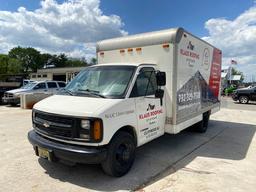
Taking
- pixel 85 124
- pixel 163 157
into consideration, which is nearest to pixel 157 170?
pixel 163 157

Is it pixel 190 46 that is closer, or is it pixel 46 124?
pixel 46 124

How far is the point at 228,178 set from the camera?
14.6 ft

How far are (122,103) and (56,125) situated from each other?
124cm

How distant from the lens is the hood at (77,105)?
380 cm

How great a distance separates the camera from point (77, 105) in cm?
402

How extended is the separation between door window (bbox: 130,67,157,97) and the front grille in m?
1.30

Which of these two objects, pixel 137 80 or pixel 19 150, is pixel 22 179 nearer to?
pixel 19 150

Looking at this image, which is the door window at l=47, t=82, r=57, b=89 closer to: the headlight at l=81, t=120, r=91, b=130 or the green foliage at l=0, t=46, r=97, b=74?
the headlight at l=81, t=120, r=91, b=130

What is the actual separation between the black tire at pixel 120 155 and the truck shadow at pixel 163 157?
159 millimetres

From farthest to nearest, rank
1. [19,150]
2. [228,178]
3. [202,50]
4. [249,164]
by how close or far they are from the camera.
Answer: [202,50]
[19,150]
[249,164]
[228,178]

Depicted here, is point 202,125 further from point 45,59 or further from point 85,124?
point 45,59

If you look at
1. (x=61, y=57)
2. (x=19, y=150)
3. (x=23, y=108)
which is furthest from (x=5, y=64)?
(x=19, y=150)

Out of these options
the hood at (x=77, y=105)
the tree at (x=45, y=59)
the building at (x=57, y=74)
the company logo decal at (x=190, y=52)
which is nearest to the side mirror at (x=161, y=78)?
the company logo decal at (x=190, y=52)

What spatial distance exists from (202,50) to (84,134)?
503cm
